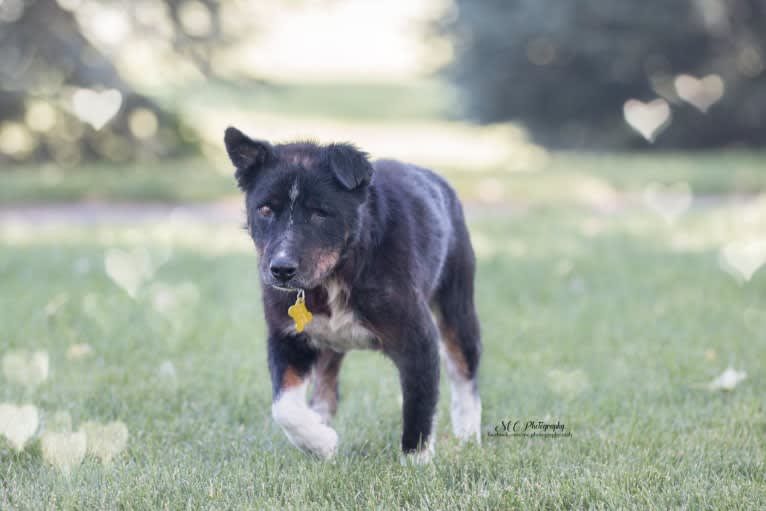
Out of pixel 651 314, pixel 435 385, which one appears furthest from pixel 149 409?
pixel 651 314

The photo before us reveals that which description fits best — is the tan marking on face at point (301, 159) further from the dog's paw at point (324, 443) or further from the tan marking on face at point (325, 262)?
the dog's paw at point (324, 443)

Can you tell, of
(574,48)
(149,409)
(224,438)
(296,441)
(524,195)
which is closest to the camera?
(296,441)

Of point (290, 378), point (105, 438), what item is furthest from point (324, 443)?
point (105, 438)

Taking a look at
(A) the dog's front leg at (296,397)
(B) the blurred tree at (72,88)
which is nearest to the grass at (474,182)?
(B) the blurred tree at (72,88)

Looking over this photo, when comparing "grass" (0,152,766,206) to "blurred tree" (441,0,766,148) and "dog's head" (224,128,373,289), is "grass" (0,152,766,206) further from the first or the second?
"dog's head" (224,128,373,289)

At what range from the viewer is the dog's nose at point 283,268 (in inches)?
145

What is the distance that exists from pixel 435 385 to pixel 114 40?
1312 cm

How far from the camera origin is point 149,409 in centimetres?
485

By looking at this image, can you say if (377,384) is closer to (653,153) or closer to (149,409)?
(149,409)

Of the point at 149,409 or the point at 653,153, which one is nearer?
the point at 149,409

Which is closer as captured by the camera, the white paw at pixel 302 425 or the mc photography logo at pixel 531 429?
the white paw at pixel 302 425

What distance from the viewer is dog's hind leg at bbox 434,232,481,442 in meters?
4.66

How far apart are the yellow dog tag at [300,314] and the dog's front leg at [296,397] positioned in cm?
17

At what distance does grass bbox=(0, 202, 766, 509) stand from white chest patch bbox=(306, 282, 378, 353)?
518 mm
